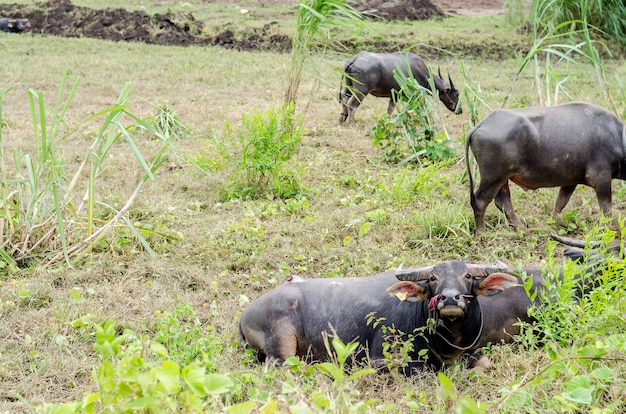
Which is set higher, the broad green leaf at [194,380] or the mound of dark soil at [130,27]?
the broad green leaf at [194,380]

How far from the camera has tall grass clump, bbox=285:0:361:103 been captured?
6.71 metres

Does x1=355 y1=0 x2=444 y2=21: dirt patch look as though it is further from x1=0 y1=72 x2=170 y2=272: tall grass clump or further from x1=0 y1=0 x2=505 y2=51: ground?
x1=0 y1=72 x2=170 y2=272: tall grass clump

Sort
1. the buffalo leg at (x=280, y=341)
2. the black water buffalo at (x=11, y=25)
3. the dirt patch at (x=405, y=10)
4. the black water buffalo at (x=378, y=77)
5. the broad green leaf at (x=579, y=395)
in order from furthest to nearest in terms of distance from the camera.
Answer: the dirt patch at (x=405, y=10)
the black water buffalo at (x=11, y=25)
the black water buffalo at (x=378, y=77)
the buffalo leg at (x=280, y=341)
the broad green leaf at (x=579, y=395)

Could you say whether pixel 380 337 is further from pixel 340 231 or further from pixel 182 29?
pixel 182 29

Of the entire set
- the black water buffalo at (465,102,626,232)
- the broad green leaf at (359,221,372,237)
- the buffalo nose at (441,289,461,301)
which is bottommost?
the broad green leaf at (359,221,372,237)

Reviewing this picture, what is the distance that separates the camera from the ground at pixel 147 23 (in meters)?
14.7

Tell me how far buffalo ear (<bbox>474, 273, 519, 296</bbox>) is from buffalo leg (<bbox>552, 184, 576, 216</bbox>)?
7.91ft

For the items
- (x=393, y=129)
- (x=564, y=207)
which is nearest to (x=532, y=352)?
(x=564, y=207)

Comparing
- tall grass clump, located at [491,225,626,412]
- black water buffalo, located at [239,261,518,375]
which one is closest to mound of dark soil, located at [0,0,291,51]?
black water buffalo, located at [239,261,518,375]

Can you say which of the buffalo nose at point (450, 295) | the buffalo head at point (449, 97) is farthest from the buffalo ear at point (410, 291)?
the buffalo head at point (449, 97)

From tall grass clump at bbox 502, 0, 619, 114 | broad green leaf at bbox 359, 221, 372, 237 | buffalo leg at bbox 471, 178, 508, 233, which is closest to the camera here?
broad green leaf at bbox 359, 221, 372, 237

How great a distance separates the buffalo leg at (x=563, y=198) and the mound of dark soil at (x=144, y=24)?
931cm

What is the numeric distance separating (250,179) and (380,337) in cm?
268

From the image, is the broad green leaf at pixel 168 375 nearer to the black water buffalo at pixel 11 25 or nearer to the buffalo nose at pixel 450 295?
the buffalo nose at pixel 450 295
